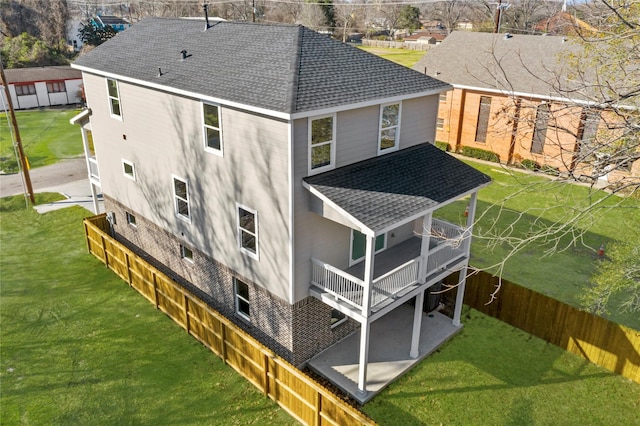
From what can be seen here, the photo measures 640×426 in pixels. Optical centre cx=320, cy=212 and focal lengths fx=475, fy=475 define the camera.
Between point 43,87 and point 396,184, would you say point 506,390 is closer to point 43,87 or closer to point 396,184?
point 396,184

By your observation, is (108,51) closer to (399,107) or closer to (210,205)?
(210,205)

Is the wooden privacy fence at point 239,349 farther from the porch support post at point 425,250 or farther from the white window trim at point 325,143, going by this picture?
the white window trim at point 325,143

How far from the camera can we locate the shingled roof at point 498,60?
104 ft

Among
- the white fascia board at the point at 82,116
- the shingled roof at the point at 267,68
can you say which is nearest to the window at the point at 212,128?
the shingled roof at the point at 267,68

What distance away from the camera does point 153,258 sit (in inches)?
782

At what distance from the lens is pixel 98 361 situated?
14.8 m

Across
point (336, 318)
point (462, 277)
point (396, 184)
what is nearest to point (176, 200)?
→ point (336, 318)

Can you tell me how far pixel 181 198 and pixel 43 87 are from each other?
147 feet

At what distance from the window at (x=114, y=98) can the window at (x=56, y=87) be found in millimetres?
40448

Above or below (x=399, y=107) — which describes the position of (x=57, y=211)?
below

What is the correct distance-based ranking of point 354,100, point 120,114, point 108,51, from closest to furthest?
point 354,100 < point 120,114 < point 108,51

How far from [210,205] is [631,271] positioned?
12125 millimetres

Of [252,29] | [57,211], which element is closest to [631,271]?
[252,29]

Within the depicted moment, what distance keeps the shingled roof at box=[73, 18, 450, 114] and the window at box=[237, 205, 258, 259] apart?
3422mm
